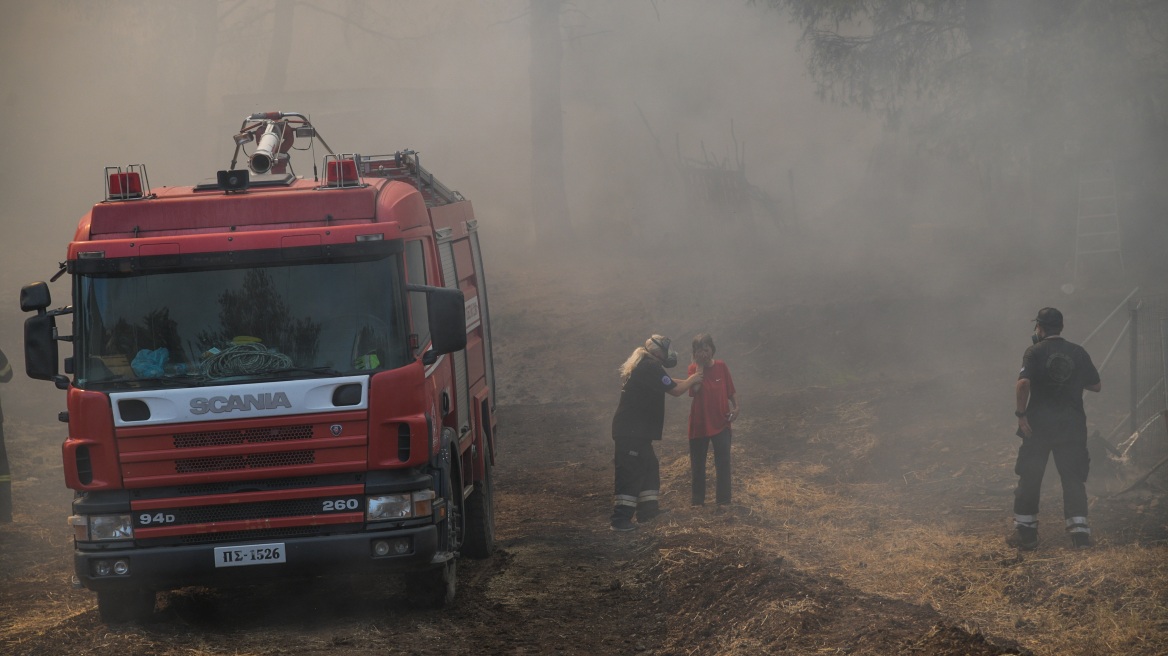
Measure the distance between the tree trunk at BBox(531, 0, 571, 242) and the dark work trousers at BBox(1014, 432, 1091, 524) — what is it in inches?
694

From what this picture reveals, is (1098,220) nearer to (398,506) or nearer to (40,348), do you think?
(398,506)

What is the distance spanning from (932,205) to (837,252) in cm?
328

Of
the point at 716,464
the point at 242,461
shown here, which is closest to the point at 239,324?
the point at 242,461

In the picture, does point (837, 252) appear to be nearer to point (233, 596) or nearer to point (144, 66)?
point (233, 596)

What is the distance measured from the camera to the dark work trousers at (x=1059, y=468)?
7.82m

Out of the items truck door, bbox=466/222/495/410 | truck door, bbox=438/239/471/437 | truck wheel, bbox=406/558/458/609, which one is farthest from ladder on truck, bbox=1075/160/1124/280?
truck wheel, bbox=406/558/458/609

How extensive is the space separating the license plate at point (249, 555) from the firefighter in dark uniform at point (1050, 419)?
5.05 meters

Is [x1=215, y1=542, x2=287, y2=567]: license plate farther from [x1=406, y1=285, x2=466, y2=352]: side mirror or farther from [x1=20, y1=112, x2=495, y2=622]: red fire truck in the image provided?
[x1=406, y1=285, x2=466, y2=352]: side mirror

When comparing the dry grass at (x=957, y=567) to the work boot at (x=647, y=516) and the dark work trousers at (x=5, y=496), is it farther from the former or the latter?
the dark work trousers at (x=5, y=496)

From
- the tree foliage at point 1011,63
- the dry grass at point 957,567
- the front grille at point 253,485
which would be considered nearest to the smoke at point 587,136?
the tree foliage at point 1011,63

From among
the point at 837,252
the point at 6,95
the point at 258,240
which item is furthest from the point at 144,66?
the point at 258,240

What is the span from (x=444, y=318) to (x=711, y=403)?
405 centimetres

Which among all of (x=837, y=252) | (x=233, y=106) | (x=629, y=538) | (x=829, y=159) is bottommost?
(x=629, y=538)

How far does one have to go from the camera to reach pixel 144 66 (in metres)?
40.5
